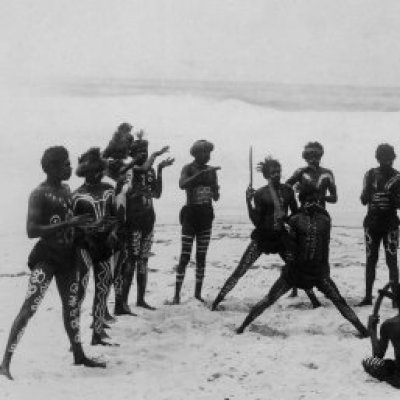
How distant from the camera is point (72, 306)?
20.3ft

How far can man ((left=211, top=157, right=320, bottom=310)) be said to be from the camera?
802 centimetres

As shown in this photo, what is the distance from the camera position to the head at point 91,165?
21.8 ft

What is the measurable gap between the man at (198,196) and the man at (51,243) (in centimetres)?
308

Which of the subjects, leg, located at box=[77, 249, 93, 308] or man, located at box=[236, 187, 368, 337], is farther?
man, located at box=[236, 187, 368, 337]

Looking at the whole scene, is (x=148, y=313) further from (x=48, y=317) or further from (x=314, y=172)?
(x=314, y=172)

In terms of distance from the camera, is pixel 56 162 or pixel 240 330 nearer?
pixel 56 162

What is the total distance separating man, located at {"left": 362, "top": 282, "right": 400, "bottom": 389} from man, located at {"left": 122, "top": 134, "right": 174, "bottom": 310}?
355cm

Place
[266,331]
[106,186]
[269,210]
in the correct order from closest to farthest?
[106,186] < [266,331] < [269,210]

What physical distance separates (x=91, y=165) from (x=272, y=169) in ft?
7.86

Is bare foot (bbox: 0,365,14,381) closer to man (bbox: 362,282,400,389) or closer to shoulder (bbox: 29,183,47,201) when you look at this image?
shoulder (bbox: 29,183,47,201)

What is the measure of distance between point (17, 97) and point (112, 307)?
5265mm

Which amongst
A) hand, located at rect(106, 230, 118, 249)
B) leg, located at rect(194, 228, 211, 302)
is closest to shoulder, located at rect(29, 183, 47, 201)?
hand, located at rect(106, 230, 118, 249)

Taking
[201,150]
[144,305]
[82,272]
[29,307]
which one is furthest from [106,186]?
[144,305]

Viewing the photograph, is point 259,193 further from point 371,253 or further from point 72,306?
point 72,306
